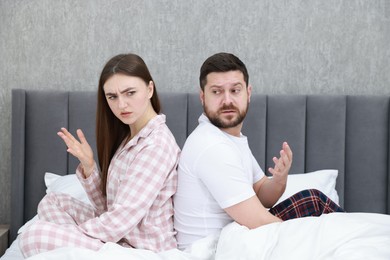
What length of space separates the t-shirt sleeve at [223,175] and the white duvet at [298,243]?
88 mm

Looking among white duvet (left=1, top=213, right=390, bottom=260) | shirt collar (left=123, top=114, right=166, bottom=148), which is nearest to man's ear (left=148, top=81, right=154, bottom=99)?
shirt collar (left=123, top=114, right=166, bottom=148)

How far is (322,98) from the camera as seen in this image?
257 centimetres

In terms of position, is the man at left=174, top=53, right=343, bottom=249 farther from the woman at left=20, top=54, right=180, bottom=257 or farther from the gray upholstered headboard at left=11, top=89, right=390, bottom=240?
the gray upholstered headboard at left=11, top=89, right=390, bottom=240

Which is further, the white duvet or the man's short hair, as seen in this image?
the man's short hair

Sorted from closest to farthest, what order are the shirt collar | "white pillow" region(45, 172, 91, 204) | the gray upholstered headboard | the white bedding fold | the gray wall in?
the white bedding fold → the shirt collar → "white pillow" region(45, 172, 91, 204) → the gray upholstered headboard → the gray wall

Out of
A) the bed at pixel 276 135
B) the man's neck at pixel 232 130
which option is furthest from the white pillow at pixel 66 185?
the man's neck at pixel 232 130

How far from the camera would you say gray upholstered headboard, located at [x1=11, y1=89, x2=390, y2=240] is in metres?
2.54

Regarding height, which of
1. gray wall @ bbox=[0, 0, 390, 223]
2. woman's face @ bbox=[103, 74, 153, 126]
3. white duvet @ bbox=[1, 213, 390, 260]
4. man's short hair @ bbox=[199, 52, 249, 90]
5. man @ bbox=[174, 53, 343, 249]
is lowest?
white duvet @ bbox=[1, 213, 390, 260]

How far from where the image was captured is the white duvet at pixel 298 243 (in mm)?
1296

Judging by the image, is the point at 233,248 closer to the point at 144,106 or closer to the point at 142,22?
the point at 144,106

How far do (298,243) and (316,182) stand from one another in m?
1.07

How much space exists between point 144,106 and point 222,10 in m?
1.17

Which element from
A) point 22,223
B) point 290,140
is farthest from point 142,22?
point 22,223

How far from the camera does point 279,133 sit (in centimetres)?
257
